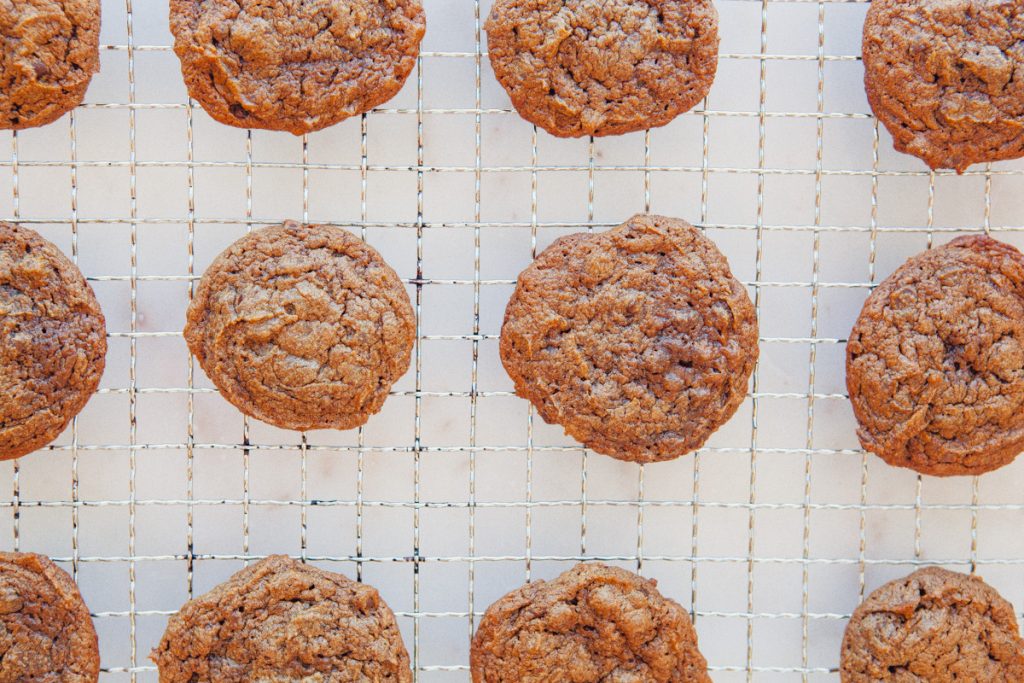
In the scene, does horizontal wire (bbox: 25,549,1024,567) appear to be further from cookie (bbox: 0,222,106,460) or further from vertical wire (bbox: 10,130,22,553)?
cookie (bbox: 0,222,106,460)

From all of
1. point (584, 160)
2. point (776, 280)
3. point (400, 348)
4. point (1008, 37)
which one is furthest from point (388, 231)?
point (1008, 37)

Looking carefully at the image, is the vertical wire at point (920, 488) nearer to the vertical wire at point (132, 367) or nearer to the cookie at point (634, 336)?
the cookie at point (634, 336)

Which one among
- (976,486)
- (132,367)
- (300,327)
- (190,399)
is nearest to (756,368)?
(976,486)

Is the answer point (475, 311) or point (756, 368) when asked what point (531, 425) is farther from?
point (756, 368)

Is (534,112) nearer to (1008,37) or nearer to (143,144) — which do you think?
(143,144)

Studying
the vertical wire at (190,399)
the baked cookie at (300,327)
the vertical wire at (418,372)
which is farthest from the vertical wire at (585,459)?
the vertical wire at (190,399)

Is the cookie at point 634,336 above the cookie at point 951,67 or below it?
below
